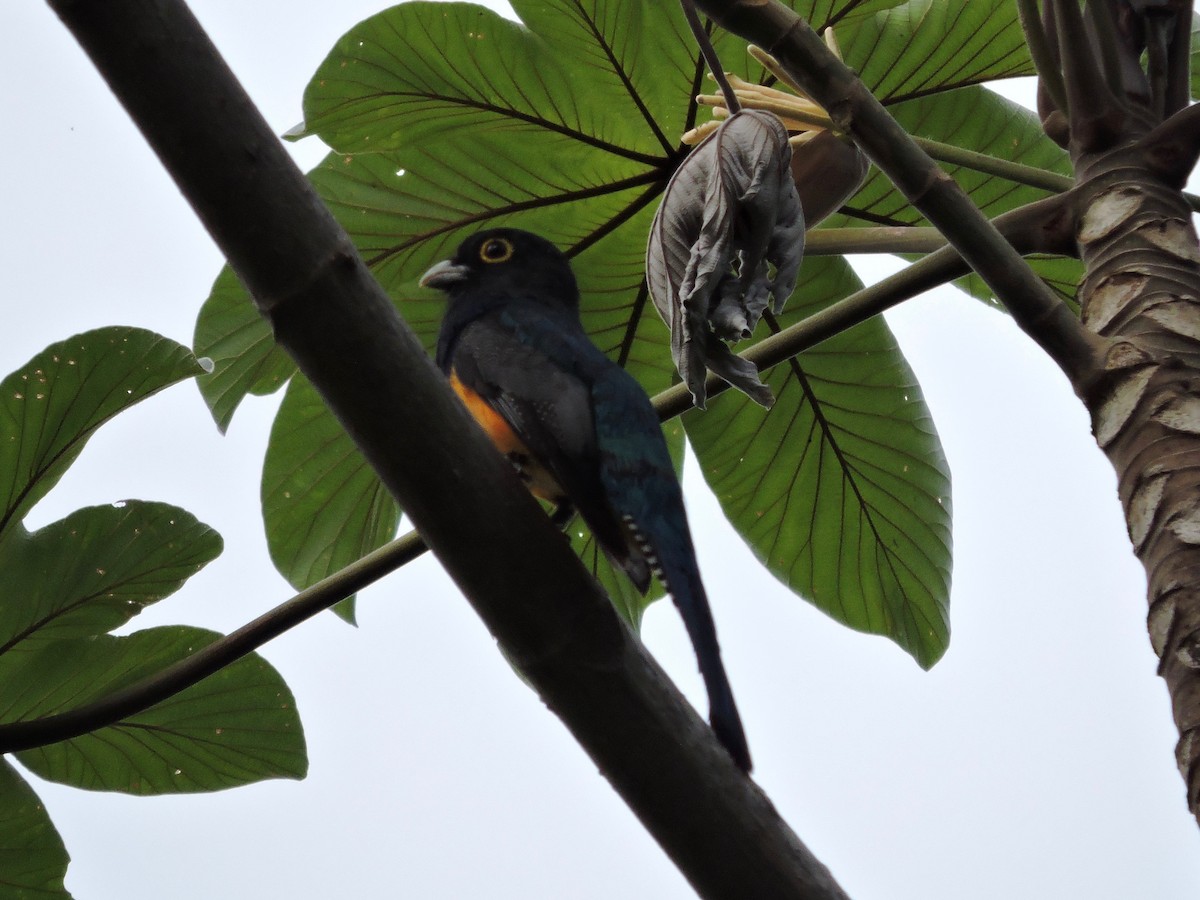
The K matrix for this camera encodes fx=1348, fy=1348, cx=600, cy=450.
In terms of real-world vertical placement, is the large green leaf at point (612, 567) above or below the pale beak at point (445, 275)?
below

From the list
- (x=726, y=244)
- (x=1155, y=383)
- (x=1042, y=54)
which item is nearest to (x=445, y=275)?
(x=726, y=244)

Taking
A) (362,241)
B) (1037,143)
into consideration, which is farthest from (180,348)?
(1037,143)

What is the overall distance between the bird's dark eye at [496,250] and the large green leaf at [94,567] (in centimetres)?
91

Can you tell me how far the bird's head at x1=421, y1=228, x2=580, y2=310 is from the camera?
3148 mm

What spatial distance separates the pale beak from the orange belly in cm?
53

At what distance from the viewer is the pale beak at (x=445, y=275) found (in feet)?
10.7

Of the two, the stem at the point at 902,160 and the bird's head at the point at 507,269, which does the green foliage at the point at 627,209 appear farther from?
the stem at the point at 902,160

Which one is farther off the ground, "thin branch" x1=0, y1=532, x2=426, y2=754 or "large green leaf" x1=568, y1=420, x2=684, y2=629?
"large green leaf" x1=568, y1=420, x2=684, y2=629

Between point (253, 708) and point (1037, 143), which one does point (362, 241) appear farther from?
point (1037, 143)

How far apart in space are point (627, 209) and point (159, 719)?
66.3 inches

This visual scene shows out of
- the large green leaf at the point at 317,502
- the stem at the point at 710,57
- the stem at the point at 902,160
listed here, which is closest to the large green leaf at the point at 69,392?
the large green leaf at the point at 317,502

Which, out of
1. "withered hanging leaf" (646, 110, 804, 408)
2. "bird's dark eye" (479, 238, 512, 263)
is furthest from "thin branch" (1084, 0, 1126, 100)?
"bird's dark eye" (479, 238, 512, 263)

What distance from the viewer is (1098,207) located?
2166 mm

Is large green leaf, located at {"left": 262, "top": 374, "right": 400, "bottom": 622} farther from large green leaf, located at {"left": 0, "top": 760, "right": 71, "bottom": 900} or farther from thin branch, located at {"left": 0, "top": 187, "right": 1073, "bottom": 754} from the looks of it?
thin branch, located at {"left": 0, "top": 187, "right": 1073, "bottom": 754}
